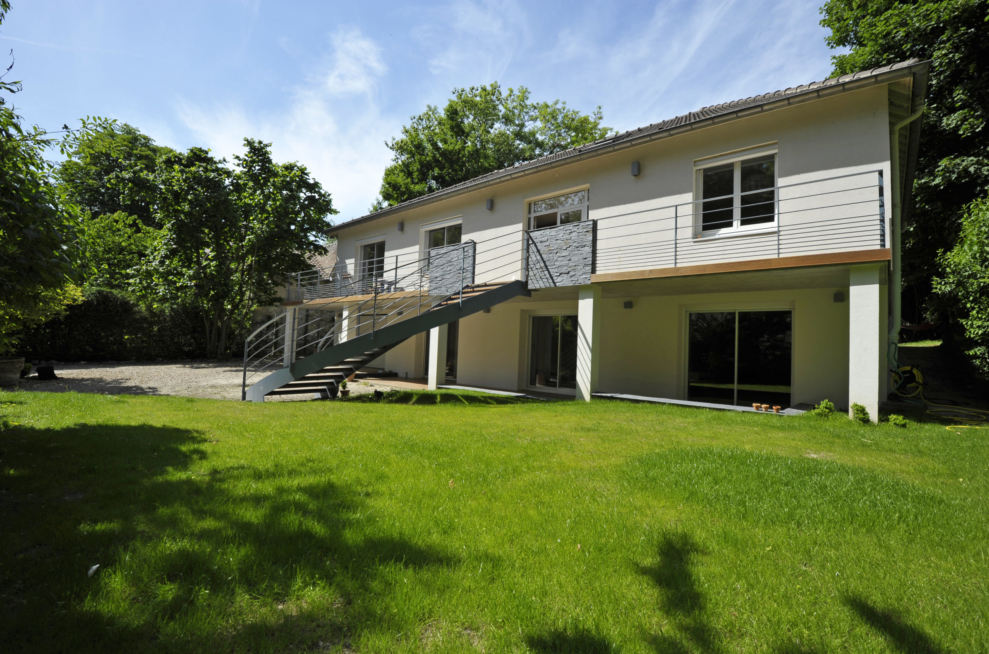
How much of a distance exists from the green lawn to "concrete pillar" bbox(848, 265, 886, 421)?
222 centimetres

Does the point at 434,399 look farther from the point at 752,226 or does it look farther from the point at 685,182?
the point at 752,226

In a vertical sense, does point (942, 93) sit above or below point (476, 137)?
below

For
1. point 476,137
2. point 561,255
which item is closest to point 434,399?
point 561,255

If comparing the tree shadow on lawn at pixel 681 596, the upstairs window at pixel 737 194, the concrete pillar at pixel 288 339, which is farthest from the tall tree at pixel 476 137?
the tree shadow on lawn at pixel 681 596

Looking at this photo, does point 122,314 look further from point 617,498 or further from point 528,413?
point 617,498

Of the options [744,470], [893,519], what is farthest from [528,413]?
[893,519]

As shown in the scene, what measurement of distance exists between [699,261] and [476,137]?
2436 cm

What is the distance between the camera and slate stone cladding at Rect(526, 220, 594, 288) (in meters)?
11.2

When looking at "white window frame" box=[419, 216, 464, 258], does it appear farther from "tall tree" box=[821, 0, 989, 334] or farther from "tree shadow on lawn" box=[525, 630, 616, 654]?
"tree shadow on lawn" box=[525, 630, 616, 654]

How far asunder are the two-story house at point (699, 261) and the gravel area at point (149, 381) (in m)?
2.06

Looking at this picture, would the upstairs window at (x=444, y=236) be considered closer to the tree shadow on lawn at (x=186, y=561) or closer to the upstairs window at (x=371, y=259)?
the upstairs window at (x=371, y=259)

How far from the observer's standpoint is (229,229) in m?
19.5

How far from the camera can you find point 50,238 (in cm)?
392

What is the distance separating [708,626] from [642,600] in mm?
301
